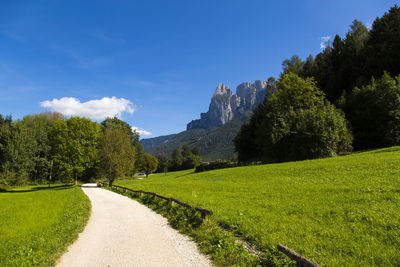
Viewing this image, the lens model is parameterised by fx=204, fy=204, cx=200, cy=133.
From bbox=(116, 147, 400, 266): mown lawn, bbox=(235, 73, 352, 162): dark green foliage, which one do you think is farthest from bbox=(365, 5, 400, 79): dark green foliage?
bbox=(116, 147, 400, 266): mown lawn

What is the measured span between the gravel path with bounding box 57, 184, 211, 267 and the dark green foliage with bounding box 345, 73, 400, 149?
41330 mm

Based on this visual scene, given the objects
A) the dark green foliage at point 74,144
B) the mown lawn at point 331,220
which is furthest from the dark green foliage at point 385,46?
the dark green foliage at point 74,144

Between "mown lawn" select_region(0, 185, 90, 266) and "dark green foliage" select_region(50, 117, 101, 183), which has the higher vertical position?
"dark green foliage" select_region(50, 117, 101, 183)

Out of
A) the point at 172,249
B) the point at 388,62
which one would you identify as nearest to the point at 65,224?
the point at 172,249

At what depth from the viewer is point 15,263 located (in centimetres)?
680

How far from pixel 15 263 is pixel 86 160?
43420mm

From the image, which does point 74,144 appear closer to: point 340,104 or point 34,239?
point 34,239

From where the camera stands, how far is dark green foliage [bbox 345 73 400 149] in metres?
34.2

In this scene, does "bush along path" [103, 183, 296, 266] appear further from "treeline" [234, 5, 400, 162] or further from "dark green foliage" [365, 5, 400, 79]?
"dark green foliage" [365, 5, 400, 79]

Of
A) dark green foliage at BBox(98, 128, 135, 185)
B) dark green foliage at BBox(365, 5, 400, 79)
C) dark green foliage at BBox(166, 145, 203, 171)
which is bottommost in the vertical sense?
dark green foliage at BBox(166, 145, 203, 171)

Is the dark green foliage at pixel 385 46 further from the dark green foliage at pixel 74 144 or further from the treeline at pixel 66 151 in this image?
the dark green foliage at pixel 74 144

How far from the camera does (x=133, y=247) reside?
8359mm

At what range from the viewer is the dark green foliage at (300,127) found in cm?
3522

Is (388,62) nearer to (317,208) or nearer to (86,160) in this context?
(317,208)
